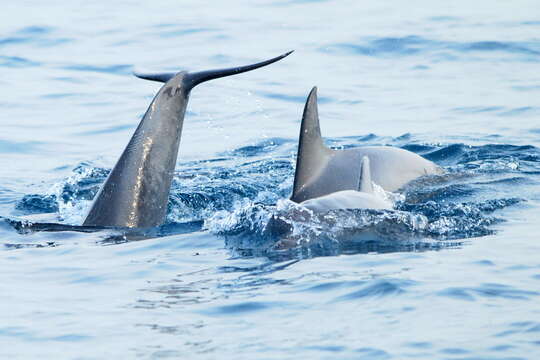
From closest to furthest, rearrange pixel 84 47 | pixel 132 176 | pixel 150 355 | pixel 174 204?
pixel 150 355 → pixel 132 176 → pixel 174 204 → pixel 84 47

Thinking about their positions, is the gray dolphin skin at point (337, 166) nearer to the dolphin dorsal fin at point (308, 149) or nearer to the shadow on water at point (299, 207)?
the dolphin dorsal fin at point (308, 149)

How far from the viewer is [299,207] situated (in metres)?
9.12

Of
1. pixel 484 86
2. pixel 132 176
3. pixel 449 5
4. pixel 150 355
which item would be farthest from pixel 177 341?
pixel 449 5

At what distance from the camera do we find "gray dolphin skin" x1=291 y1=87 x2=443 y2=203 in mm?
10391

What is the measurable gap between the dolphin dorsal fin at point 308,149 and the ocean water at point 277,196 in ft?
2.60

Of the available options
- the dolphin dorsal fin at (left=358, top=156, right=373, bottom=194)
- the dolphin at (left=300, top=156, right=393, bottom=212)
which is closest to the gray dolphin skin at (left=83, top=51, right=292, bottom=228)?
→ the dolphin at (left=300, top=156, right=393, bottom=212)

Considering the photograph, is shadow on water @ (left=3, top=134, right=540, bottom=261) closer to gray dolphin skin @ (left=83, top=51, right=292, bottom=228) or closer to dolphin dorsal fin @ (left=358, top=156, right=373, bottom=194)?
gray dolphin skin @ (left=83, top=51, right=292, bottom=228)

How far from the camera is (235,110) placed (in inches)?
709

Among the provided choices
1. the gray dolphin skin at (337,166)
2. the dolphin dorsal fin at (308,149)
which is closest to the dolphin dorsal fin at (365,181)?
the gray dolphin skin at (337,166)

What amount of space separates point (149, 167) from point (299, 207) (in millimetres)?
1551

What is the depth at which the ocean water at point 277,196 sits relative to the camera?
7043 mm

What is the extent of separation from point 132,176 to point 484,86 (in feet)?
33.7

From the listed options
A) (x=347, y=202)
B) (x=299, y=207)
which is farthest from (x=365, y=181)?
(x=299, y=207)

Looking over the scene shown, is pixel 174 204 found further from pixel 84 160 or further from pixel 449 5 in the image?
pixel 449 5
